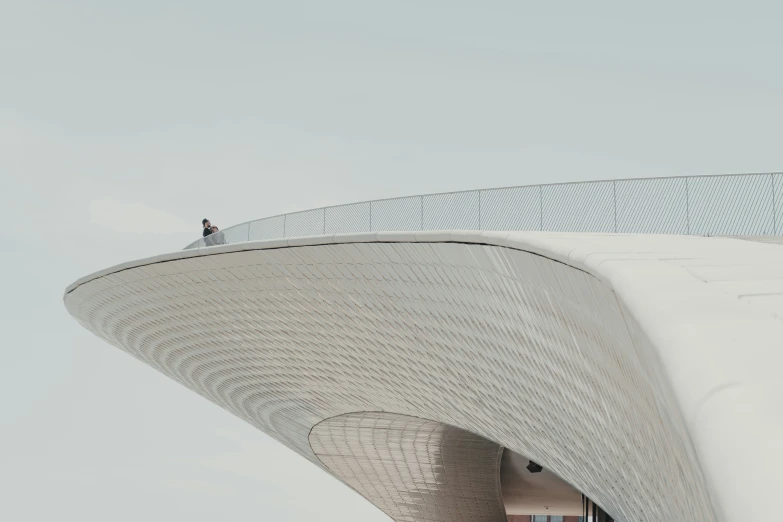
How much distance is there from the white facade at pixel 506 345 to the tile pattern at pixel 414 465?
22 cm

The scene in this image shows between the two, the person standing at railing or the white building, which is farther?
the person standing at railing

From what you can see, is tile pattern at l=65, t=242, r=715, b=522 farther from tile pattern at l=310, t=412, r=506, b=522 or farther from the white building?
tile pattern at l=310, t=412, r=506, b=522

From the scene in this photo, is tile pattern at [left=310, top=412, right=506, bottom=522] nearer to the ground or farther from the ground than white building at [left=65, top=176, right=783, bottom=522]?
nearer to the ground

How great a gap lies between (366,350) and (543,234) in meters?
13.9

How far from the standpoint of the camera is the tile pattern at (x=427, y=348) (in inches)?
340

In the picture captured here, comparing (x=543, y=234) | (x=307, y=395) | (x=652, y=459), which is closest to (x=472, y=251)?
(x=543, y=234)

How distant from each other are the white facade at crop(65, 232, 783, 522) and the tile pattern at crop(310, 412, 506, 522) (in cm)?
22

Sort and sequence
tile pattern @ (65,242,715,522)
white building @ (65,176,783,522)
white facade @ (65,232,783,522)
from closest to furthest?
1. white facade @ (65,232,783,522)
2. white building @ (65,176,783,522)
3. tile pattern @ (65,242,715,522)

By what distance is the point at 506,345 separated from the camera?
1639cm

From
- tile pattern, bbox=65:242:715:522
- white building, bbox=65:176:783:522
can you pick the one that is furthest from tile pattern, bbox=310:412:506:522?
tile pattern, bbox=65:242:715:522

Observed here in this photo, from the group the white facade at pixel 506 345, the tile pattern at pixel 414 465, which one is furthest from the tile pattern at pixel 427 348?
the tile pattern at pixel 414 465

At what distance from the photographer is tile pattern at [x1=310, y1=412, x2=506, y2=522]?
1294 inches

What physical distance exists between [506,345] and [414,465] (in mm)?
21255

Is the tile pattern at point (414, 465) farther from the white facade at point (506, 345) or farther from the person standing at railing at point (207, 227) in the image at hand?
the person standing at railing at point (207, 227)
